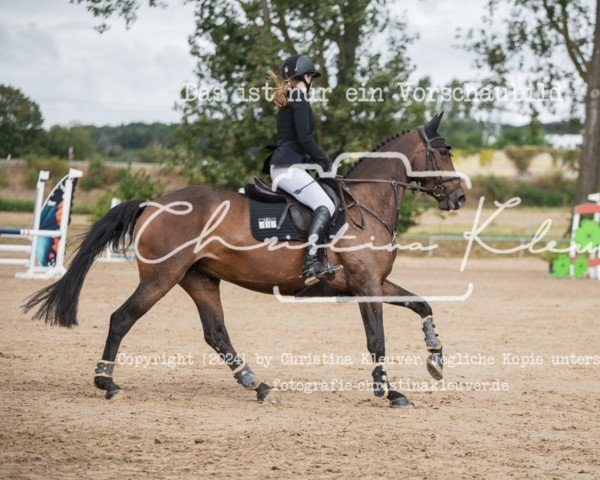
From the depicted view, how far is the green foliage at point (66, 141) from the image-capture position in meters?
22.6

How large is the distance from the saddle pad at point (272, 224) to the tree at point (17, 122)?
13717 millimetres

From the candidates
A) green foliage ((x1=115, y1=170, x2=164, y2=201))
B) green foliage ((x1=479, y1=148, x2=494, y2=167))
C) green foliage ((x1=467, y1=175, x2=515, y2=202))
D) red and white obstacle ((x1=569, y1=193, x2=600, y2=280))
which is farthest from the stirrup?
green foliage ((x1=479, y1=148, x2=494, y2=167))

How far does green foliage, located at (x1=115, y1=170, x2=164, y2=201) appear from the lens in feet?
80.1

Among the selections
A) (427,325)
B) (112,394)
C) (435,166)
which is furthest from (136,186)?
(112,394)

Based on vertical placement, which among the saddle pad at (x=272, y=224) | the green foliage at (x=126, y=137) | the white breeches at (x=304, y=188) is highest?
the green foliage at (x=126, y=137)

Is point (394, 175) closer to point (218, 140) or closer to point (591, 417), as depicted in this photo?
point (591, 417)

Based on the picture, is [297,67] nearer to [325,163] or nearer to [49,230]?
[325,163]

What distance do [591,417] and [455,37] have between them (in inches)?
897

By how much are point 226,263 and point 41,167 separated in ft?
47.4

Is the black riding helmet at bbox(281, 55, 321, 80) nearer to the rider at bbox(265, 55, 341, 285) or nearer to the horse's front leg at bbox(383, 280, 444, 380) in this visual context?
the rider at bbox(265, 55, 341, 285)

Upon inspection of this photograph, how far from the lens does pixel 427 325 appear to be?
8133 millimetres

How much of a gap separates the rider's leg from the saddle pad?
0.43 feet

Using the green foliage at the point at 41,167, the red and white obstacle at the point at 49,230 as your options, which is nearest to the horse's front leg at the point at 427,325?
the red and white obstacle at the point at 49,230

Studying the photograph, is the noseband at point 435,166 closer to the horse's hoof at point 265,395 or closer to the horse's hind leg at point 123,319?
the horse's hoof at point 265,395
